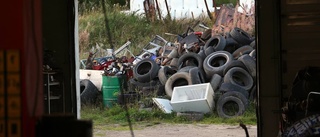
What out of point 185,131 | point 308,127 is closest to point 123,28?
point 185,131

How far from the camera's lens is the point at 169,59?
13734 millimetres

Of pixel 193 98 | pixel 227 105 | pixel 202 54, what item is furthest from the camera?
pixel 202 54

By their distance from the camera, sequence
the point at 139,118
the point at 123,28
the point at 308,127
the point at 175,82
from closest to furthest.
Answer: the point at 308,127
the point at 139,118
the point at 175,82
the point at 123,28

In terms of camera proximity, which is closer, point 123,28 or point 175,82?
point 175,82

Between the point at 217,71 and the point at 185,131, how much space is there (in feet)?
7.50

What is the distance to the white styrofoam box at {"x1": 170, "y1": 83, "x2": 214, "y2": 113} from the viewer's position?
1189 cm

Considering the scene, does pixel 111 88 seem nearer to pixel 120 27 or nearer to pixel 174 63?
pixel 174 63

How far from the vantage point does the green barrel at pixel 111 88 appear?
502 inches

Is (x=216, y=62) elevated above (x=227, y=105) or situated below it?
above

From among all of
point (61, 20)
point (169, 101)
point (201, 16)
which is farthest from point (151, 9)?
point (61, 20)

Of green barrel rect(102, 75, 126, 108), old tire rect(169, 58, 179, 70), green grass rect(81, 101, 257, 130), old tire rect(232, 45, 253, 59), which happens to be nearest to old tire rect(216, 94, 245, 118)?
green grass rect(81, 101, 257, 130)

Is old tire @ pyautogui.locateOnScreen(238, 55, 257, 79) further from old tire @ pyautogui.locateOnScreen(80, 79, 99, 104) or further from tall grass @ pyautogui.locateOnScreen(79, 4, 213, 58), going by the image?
old tire @ pyautogui.locateOnScreen(80, 79, 99, 104)

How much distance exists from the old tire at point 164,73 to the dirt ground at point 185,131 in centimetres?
167

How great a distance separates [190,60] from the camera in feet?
42.9
